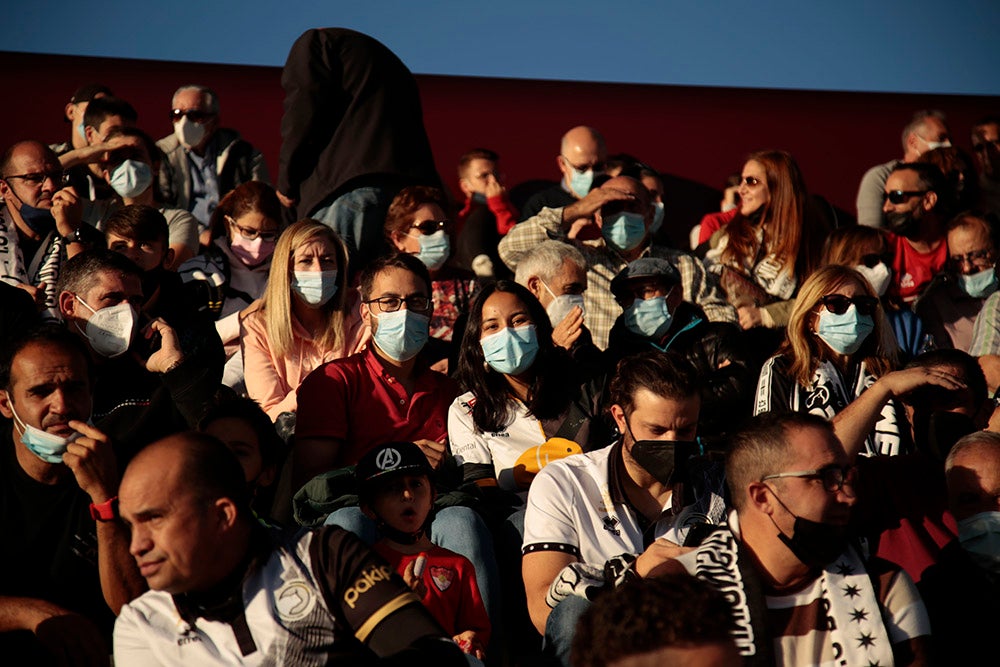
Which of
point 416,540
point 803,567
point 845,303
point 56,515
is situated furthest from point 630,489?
Result: point 56,515

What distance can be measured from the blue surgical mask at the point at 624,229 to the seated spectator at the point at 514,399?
1.72 m

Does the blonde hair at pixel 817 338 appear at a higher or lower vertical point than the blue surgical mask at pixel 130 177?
lower

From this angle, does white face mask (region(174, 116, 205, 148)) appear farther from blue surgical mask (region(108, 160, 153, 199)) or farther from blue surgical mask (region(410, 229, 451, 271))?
blue surgical mask (region(410, 229, 451, 271))

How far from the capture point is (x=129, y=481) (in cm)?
330

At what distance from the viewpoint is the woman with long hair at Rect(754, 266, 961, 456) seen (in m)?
5.54

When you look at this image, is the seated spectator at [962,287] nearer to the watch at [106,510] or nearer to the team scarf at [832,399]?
the team scarf at [832,399]

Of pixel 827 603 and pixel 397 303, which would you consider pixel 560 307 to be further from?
pixel 827 603

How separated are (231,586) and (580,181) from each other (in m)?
6.02

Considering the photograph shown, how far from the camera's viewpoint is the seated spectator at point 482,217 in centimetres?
822

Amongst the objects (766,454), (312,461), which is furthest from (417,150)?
(766,454)

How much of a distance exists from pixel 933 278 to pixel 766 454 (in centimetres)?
456

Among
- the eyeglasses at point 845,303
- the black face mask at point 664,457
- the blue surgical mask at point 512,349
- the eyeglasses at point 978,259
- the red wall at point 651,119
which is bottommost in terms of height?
the black face mask at point 664,457

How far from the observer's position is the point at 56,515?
13.4 ft

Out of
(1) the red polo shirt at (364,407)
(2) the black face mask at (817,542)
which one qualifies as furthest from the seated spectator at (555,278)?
(2) the black face mask at (817,542)
